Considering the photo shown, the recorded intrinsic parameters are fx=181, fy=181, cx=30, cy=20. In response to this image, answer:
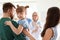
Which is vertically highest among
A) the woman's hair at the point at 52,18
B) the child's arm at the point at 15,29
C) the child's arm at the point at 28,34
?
the woman's hair at the point at 52,18

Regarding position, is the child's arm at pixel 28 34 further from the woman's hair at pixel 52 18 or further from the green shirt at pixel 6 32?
the woman's hair at pixel 52 18

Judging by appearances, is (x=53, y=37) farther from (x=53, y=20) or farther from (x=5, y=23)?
(x=5, y=23)

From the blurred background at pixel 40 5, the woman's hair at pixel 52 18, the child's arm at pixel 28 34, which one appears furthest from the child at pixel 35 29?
the woman's hair at pixel 52 18

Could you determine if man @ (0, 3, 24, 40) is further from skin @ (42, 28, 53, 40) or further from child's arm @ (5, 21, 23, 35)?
skin @ (42, 28, 53, 40)

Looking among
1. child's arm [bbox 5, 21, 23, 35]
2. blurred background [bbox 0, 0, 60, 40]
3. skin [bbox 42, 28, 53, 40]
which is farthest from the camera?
blurred background [bbox 0, 0, 60, 40]

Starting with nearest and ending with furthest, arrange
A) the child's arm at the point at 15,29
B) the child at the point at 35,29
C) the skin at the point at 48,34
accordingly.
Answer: the skin at the point at 48,34
the child's arm at the point at 15,29
the child at the point at 35,29

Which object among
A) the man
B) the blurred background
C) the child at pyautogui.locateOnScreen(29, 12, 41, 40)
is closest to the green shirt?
the man

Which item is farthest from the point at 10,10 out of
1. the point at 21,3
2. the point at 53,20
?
the point at 21,3

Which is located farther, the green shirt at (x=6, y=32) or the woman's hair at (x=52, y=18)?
the green shirt at (x=6, y=32)

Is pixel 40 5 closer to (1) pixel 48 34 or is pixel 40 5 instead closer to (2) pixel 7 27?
(2) pixel 7 27

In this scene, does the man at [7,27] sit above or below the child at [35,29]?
above

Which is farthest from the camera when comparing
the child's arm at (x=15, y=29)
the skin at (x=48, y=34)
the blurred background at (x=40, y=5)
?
the blurred background at (x=40, y=5)

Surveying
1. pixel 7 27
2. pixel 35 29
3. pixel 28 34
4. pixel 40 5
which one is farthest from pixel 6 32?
pixel 40 5

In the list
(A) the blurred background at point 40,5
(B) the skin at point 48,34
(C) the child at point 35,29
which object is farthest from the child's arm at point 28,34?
(A) the blurred background at point 40,5
